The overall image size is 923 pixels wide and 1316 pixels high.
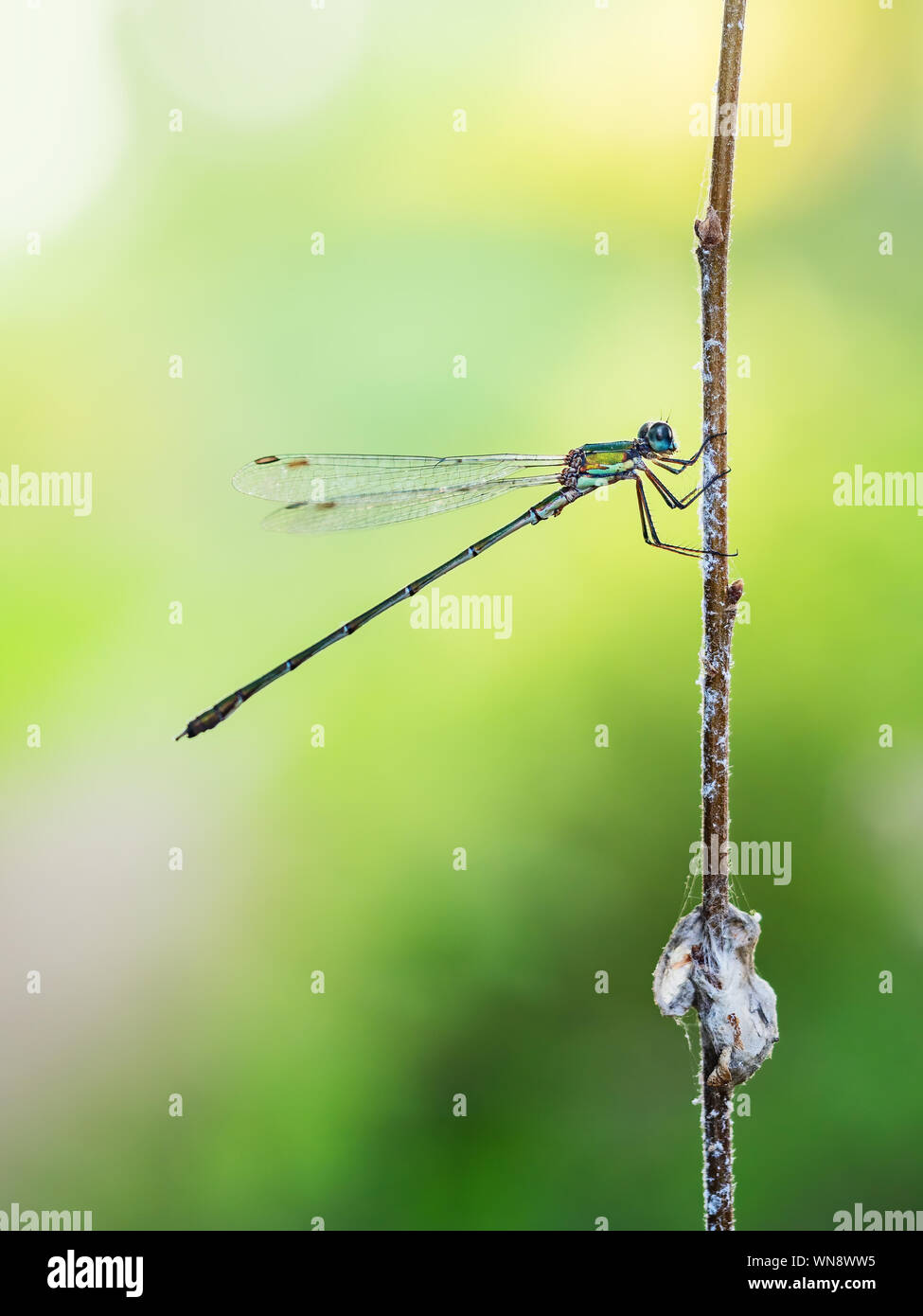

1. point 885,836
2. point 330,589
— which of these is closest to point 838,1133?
point 885,836

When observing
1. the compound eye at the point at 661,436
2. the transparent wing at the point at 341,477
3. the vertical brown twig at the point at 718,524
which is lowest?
the vertical brown twig at the point at 718,524

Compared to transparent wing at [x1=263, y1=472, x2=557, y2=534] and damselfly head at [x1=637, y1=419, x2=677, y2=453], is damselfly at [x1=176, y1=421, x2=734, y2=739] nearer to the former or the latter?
transparent wing at [x1=263, y1=472, x2=557, y2=534]

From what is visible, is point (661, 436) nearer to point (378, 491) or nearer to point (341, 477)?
point (378, 491)


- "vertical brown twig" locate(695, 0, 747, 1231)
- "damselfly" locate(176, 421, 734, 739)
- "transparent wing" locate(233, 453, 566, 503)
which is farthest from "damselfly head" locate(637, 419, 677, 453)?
"vertical brown twig" locate(695, 0, 747, 1231)

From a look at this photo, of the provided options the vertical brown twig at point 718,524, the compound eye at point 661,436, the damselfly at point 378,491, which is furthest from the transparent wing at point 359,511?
the vertical brown twig at point 718,524

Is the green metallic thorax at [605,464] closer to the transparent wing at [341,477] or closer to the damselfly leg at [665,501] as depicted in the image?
the damselfly leg at [665,501]

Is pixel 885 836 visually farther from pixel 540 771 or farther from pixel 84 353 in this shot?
pixel 84 353

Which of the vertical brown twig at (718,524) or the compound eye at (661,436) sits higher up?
the compound eye at (661,436)

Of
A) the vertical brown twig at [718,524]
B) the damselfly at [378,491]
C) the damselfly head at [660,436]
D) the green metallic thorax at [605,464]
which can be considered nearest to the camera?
the vertical brown twig at [718,524]
